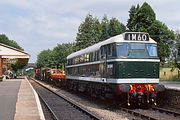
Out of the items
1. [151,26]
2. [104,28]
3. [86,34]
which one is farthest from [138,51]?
[104,28]

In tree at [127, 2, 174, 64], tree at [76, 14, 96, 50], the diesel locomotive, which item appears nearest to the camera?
the diesel locomotive

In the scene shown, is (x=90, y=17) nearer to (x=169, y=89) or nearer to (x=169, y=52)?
(x=169, y=52)

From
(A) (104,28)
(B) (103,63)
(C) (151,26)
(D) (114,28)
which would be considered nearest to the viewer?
(B) (103,63)

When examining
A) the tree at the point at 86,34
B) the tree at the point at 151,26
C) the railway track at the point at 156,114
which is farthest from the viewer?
the tree at the point at 86,34

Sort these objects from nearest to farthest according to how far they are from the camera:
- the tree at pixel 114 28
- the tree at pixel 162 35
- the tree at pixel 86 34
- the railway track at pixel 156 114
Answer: the railway track at pixel 156 114 < the tree at pixel 162 35 < the tree at pixel 86 34 < the tree at pixel 114 28

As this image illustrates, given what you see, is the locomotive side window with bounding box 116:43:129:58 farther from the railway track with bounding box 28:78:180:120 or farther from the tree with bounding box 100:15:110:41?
the tree with bounding box 100:15:110:41

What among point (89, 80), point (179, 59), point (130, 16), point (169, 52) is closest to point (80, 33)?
point (130, 16)

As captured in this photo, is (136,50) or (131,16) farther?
(131,16)

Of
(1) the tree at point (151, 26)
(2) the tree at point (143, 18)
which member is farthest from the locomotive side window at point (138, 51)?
(2) the tree at point (143, 18)

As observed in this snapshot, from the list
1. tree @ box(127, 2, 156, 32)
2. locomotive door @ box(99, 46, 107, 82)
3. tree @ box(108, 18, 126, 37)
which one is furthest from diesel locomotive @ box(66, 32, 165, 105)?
tree @ box(108, 18, 126, 37)

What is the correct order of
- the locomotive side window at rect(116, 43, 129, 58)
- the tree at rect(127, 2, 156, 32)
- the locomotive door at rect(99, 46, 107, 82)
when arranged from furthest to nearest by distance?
the tree at rect(127, 2, 156, 32), the locomotive door at rect(99, 46, 107, 82), the locomotive side window at rect(116, 43, 129, 58)

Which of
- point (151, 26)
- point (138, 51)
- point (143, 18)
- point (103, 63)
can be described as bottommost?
point (103, 63)

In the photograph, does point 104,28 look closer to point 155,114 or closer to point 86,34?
point 86,34

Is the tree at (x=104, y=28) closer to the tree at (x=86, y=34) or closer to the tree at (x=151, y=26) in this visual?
the tree at (x=86, y=34)
